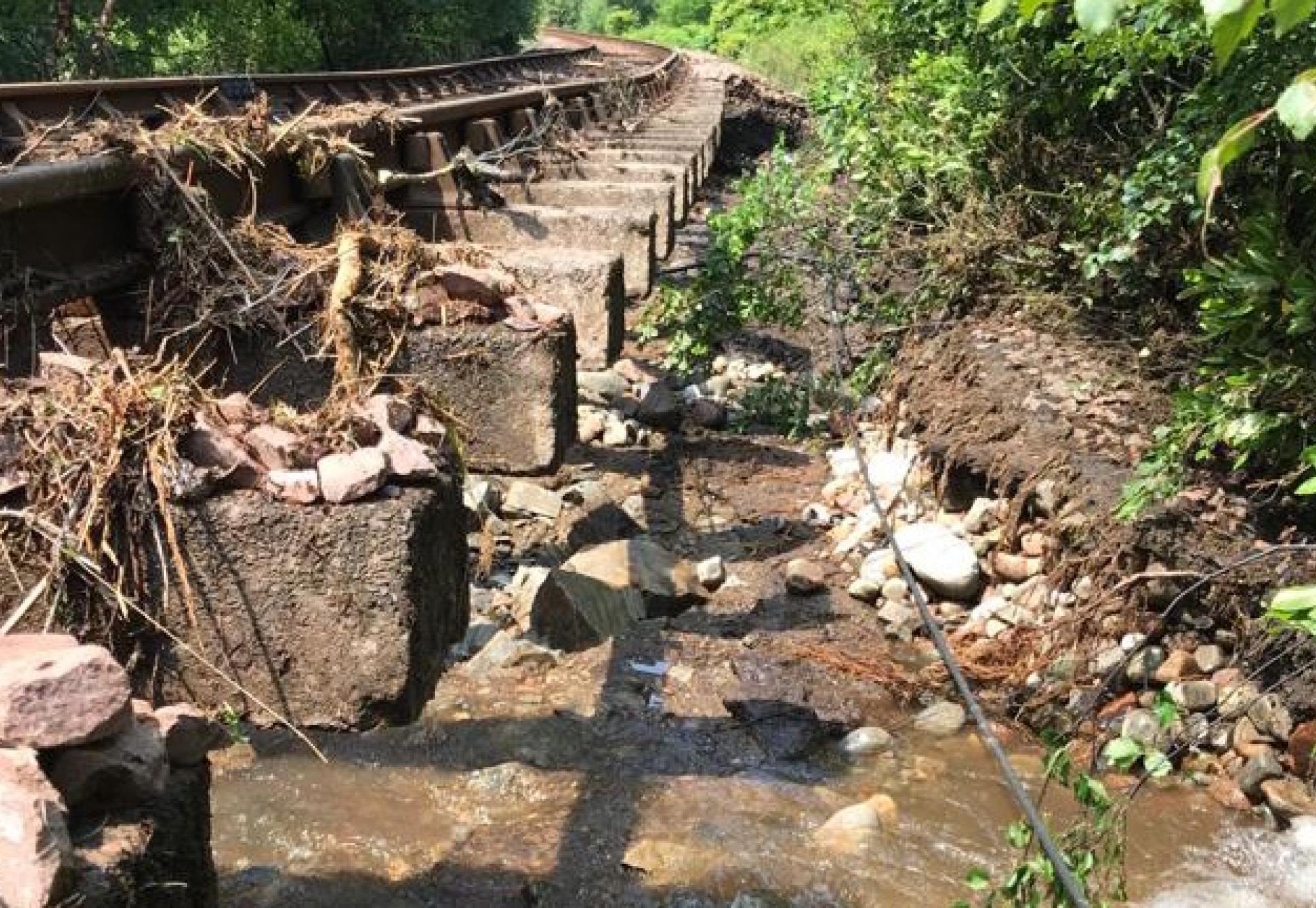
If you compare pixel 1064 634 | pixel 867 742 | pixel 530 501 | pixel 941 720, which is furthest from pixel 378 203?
pixel 1064 634

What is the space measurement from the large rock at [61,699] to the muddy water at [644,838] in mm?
1929

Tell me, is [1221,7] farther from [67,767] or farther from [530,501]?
[530,501]

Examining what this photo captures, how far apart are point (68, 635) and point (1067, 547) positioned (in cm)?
465

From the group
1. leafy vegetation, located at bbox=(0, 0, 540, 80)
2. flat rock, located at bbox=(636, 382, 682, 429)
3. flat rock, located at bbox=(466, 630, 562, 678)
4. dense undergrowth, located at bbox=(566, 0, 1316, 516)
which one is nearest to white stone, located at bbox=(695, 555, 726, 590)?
flat rock, located at bbox=(466, 630, 562, 678)

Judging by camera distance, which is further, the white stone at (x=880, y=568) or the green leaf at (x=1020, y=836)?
the white stone at (x=880, y=568)

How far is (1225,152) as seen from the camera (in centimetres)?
111

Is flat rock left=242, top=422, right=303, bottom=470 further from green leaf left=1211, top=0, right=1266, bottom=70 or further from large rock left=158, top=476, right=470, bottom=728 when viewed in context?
green leaf left=1211, top=0, right=1266, bottom=70

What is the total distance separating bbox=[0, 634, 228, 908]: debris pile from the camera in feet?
5.67

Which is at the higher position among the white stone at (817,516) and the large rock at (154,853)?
the large rock at (154,853)

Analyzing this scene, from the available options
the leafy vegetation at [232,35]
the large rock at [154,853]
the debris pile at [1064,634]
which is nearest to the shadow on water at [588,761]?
the debris pile at [1064,634]

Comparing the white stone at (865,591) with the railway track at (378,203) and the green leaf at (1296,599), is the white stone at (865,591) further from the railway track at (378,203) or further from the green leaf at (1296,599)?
the green leaf at (1296,599)

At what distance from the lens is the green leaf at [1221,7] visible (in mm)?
1032

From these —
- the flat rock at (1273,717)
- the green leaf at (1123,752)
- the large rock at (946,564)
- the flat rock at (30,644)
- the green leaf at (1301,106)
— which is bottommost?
the large rock at (946,564)

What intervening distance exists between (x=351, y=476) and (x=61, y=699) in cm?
79
